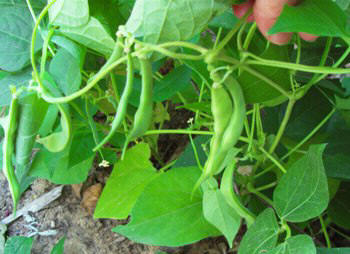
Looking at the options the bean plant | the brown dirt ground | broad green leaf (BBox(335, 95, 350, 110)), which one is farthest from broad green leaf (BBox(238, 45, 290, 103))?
the brown dirt ground

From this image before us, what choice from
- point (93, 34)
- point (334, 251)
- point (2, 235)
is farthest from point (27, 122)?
point (2, 235)

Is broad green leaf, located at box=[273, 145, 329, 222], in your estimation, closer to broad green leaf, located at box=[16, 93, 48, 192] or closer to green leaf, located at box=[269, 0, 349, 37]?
green leaf, located at box=[269, 0, 349, 37]

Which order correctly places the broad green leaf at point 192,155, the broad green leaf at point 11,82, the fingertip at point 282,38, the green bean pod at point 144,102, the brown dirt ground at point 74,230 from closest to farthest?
the green bean pod at point 144,102, the fingertip at point 282,38, the broad green leaf at point 11,82, the broad green leaf at point 192,155, the brown dirt ground at point 74,230

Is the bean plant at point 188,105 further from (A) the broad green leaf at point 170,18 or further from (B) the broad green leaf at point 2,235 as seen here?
(B) the broad green leaf at point 2,235

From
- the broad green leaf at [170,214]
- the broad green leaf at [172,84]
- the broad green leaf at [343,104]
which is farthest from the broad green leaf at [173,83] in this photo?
the broad green leaf at [343,104]

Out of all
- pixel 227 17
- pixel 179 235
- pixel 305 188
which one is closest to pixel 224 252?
pixel 179 235

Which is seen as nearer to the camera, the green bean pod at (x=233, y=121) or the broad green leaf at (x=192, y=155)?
the green bean pod at (x=233, y=121)

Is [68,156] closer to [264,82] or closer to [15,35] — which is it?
[15,35]

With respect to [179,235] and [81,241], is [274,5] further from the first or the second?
[81,241]
